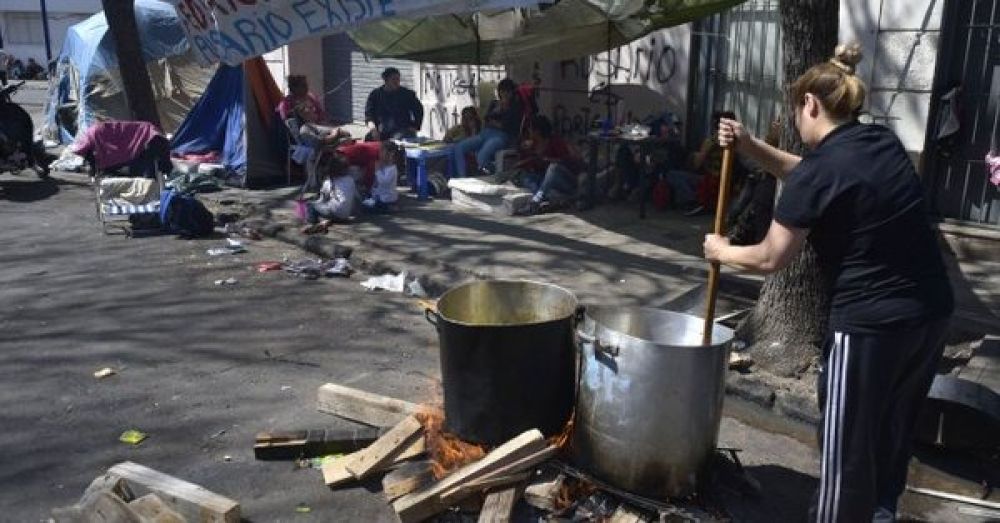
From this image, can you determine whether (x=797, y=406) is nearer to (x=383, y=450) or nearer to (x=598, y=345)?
(x=598, y=345)

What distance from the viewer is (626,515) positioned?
331 cm

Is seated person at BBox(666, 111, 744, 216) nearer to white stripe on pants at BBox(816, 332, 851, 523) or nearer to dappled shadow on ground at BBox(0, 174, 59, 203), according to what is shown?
white stripe on pants at BBox(816, 332, 851, 523)

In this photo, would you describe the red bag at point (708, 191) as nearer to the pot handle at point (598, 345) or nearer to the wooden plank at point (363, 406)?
the wooden plank at point (363, 406)

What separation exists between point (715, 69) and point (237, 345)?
647 cm

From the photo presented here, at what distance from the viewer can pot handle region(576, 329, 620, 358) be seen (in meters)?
3.28

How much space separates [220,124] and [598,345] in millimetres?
10466

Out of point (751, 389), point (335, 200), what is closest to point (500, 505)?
point (751, 389)

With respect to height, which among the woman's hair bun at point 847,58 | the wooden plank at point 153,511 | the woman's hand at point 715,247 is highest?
the woman's hair bun at point 847,58

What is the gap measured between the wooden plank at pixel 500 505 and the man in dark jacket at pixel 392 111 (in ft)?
28.7

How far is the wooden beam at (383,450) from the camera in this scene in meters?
3.75

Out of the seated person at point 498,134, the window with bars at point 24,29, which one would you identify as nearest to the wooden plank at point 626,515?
the seated person at point 498,134

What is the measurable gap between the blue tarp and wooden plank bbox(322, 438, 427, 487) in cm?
832

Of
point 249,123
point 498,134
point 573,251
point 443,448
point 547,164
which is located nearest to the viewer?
point 443,448

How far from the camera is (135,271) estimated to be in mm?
7535
